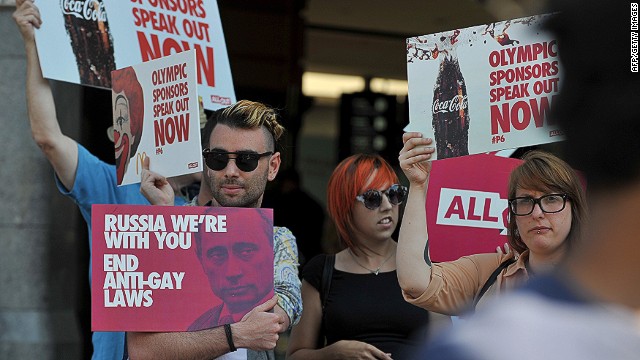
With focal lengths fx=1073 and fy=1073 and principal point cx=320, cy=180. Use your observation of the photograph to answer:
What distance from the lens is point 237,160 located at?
12.5ft

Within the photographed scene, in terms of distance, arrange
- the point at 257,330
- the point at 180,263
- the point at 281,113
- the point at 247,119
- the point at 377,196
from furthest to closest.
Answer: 1. the point at 281,113
2. the point at 377,196
3. the point at 247,119
4. the point at 180,263
5. the point at 257,330

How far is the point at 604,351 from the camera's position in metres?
0.97

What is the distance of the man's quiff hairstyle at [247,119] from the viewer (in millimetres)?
3895

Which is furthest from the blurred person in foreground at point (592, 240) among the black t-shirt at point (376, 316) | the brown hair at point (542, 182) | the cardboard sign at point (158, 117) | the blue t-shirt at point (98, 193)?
the blue t-shirt at point (98, 193)

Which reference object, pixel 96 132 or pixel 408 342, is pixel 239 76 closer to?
pixel 96 132

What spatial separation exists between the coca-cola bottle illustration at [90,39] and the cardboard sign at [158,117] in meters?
0.39

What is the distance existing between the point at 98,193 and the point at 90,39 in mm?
666

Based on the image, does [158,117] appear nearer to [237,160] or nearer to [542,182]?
[237,160]

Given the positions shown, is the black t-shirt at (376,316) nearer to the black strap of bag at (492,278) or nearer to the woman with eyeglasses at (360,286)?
the woman with eyeglasses at (360,286)

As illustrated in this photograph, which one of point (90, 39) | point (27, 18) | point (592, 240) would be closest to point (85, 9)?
point (90, 39)

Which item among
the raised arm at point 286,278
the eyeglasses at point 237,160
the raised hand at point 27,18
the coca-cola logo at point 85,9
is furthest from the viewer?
the coca-cola logo at point 85,9

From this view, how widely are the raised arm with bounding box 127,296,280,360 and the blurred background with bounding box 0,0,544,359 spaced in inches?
50.3

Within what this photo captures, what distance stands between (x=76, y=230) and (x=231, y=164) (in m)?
2.59

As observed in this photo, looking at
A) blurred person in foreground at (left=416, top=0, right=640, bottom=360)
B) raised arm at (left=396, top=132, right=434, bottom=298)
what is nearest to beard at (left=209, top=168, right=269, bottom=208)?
raised arm at (left=396, top=132, right=434, bottom=298)
